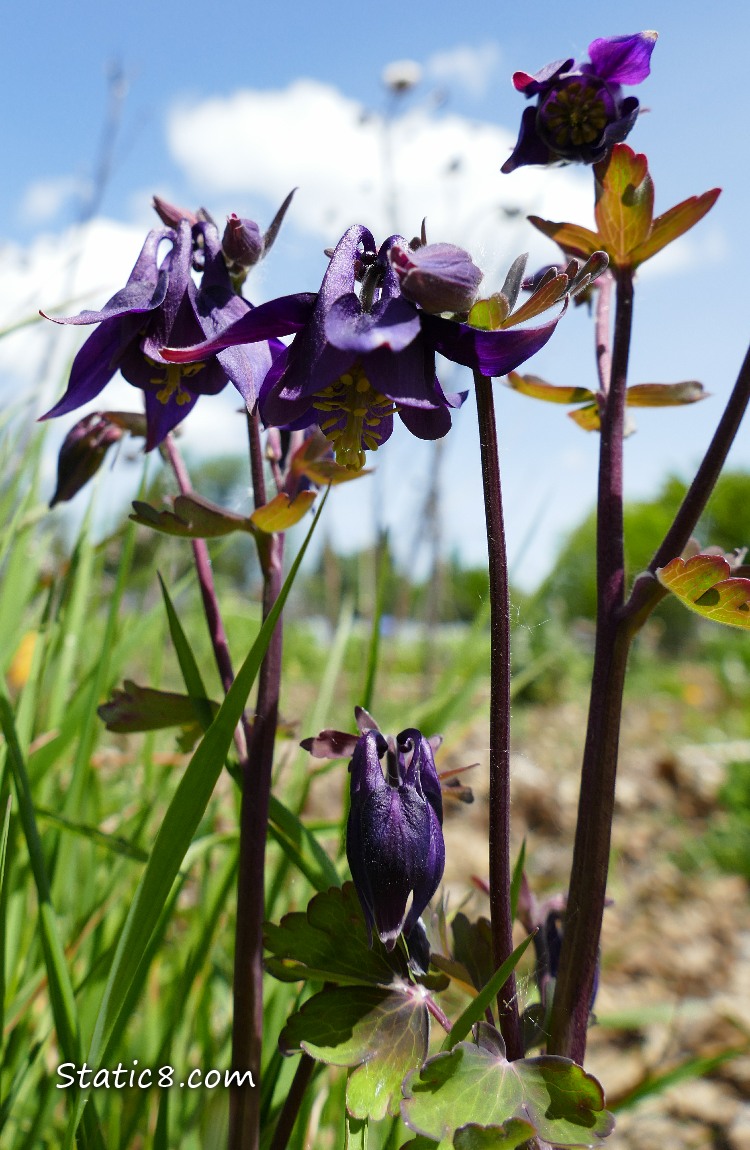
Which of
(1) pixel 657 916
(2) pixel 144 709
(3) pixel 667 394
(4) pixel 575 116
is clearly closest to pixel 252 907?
(2) pixel 144 709

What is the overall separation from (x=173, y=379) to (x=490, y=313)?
Result: 28 centimetres

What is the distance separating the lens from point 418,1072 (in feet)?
1.92

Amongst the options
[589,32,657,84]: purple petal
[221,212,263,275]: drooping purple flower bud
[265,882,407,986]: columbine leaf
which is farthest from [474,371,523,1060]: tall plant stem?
[589,32,657,84]: purple petal

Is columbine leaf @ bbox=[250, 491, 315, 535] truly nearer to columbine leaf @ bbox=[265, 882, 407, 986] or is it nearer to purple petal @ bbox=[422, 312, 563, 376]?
purple petal @ bbox=[422, 312, 563, 376]

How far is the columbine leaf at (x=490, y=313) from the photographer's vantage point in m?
0.55

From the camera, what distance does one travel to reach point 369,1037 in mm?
636

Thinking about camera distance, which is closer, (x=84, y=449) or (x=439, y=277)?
(x=439, y=277)

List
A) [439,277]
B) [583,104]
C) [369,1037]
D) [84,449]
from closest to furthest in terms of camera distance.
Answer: [439,277], [369,1037], [583,104], [84,449]

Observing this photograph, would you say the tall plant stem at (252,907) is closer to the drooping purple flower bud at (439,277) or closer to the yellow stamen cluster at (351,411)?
the yellow stamen cluster at (351,411)

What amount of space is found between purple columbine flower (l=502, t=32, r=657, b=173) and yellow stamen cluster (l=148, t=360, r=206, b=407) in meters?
0.30

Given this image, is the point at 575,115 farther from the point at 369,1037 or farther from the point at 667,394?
the point at 369,1037

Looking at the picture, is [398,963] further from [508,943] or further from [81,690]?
[81,690]

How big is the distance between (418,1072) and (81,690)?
78cm

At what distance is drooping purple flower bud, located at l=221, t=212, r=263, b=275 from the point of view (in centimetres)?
68
